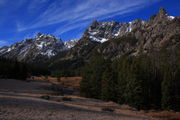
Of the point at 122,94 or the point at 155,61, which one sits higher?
the point at 155,61

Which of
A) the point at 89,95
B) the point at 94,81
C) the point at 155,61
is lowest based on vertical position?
the point at 89,95

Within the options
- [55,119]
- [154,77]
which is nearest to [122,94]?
[154,77]

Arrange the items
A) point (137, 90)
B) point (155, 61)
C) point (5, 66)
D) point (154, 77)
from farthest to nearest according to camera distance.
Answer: point (5, 66), point (155, 61), point (154, 77), point (137, 90)

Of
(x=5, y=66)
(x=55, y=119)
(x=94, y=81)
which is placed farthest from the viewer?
(x=5, y=66)

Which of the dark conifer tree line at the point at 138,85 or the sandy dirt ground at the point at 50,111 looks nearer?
the sandy dirt ground at the point at 50,111

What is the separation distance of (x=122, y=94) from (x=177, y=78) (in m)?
11.9

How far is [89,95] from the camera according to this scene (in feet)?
147

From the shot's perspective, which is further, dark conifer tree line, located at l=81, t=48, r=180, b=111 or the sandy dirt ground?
dark conifer tree line, located at l=81, t=48, r=180, b=111

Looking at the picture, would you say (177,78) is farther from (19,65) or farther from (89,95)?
(19,65)

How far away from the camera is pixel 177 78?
1507 inches

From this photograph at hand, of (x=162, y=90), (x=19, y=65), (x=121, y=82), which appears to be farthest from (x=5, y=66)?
(x=162, y=90)

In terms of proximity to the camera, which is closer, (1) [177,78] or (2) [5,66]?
(1) [177,78]

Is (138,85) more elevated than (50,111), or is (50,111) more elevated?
(138,85)

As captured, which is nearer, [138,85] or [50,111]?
[50,111]
